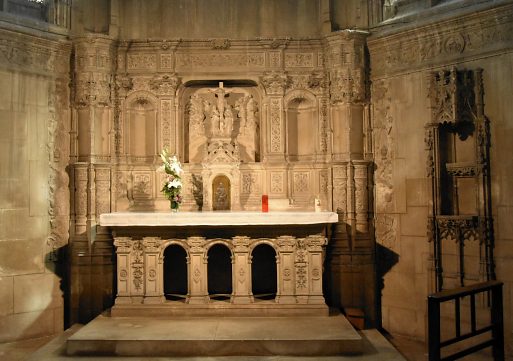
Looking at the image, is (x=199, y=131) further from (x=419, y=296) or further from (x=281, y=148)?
(x=419, y=296)

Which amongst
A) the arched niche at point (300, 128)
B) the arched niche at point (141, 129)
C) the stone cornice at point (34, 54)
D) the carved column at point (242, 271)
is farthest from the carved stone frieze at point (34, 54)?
the carved column at point (242, 271)

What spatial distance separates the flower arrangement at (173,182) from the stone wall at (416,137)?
348cm

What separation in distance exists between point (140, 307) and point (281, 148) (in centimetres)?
376

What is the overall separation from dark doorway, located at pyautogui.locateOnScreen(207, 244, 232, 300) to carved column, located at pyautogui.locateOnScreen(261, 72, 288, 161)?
6.31 ft

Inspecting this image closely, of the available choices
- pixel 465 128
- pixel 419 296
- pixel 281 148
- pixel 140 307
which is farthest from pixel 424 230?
pixel 140 307

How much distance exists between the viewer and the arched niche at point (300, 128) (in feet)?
35.5

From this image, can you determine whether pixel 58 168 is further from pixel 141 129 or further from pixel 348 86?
pixel 348 86

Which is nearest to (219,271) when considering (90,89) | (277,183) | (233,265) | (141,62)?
(233,265)

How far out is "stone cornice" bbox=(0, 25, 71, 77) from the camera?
31.7 ft

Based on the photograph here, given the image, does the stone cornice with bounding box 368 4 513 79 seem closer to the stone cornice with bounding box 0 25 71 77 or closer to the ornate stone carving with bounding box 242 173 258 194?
the ornate stone carving with bounding box 242 173 258 194

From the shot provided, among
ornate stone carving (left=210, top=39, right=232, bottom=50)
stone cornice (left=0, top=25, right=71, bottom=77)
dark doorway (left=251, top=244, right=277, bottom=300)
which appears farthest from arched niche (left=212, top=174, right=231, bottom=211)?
stone cornice (left=0, top=25, right=71, bottom=77)

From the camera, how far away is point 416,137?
32.2 ft

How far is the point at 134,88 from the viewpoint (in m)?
10.7

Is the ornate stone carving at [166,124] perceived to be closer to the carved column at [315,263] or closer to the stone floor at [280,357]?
the carved column at [315,263]
